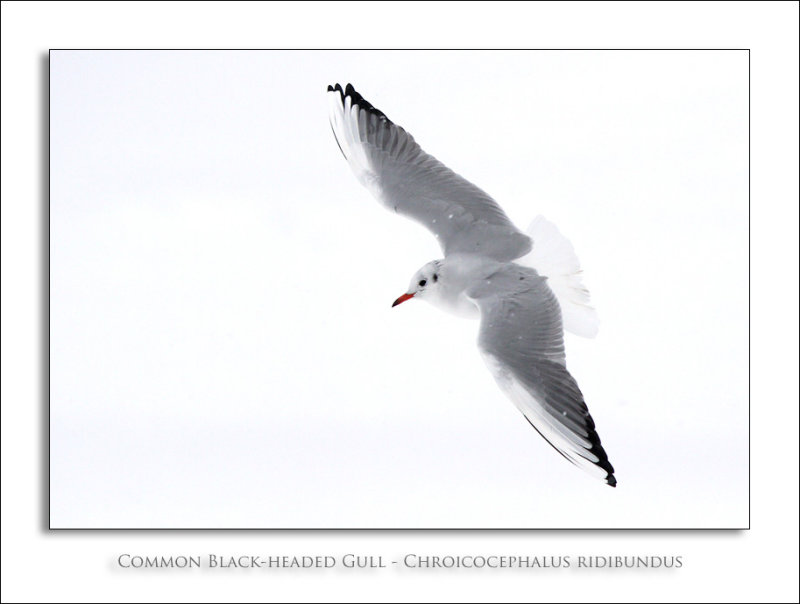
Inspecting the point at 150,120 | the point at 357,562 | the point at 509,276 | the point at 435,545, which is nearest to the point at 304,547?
the point at 357,562

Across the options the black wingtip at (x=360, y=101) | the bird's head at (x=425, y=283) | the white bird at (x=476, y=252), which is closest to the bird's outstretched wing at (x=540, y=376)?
the white bird at (x=476, y=252)

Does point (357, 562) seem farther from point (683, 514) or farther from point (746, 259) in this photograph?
point (746, 259)

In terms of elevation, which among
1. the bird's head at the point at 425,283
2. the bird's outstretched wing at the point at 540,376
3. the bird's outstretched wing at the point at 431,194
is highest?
the bird's outstretched wing at the point at 431,194

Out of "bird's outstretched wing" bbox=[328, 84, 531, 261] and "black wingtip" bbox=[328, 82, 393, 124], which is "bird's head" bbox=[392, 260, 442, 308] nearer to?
"bird's outstretched wing" bbox=[328, 84, 531, 261]

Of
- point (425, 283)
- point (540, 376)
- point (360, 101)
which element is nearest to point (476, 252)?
point (425, 283)

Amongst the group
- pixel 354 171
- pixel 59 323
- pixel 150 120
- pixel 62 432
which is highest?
pixel 150 120

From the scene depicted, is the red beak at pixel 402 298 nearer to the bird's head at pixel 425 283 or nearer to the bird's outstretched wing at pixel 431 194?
the bird's head at pixel 425 283

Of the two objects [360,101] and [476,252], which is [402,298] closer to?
[476,252]
